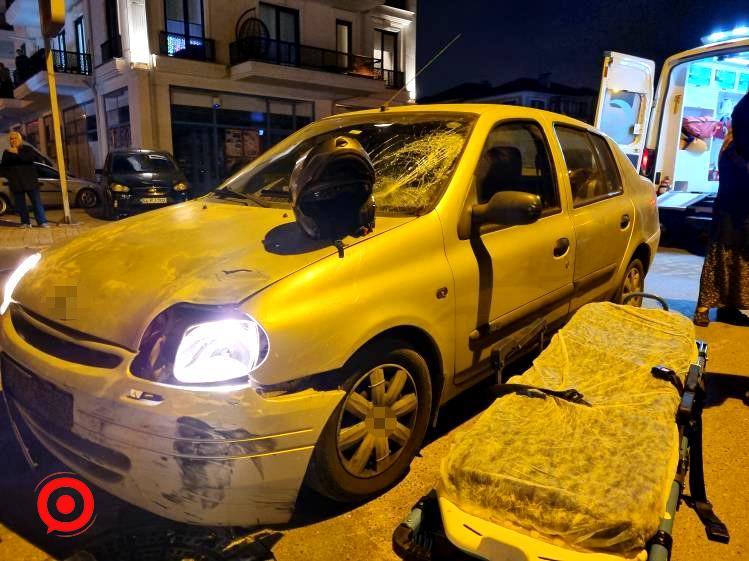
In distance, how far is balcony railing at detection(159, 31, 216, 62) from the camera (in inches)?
679

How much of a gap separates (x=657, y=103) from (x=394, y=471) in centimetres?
799

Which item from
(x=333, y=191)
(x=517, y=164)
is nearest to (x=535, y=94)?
(x=517, y=164)

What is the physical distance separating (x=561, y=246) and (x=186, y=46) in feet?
56.8

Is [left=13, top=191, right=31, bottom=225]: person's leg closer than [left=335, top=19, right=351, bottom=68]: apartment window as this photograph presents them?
Yes

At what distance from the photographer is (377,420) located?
2365mm

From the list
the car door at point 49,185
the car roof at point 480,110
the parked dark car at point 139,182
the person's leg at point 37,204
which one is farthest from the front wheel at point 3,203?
the car roof at point 480,110

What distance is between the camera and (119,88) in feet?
59.3

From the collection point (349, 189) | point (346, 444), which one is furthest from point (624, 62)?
point (346, 444)

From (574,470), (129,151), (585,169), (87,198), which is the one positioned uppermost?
(129,151)

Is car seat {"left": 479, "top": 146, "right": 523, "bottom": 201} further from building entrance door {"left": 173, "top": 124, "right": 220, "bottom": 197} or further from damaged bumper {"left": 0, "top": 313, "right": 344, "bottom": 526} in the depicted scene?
building entrance door {"left": 173, "top": 124, "right": 220, "bottom": 197}

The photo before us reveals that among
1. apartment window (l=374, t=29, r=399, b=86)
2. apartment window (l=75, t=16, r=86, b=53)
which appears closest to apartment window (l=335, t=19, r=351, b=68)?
apartment window (l=374, t=29, r=399, b=86)

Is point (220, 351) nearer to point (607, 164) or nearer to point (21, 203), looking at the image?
point (607, 164)

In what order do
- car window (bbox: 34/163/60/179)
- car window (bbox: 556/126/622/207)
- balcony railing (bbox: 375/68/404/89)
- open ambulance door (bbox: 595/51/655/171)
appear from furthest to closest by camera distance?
balcony railing (bbox: 375/68/404/89) < car window (bbox: 34/163/60/179) < open ambulance door (bbox: 595/51/655/171) < car window (bbox: 556/126/622/207)

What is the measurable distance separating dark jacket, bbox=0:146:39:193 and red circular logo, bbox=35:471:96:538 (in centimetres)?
964
